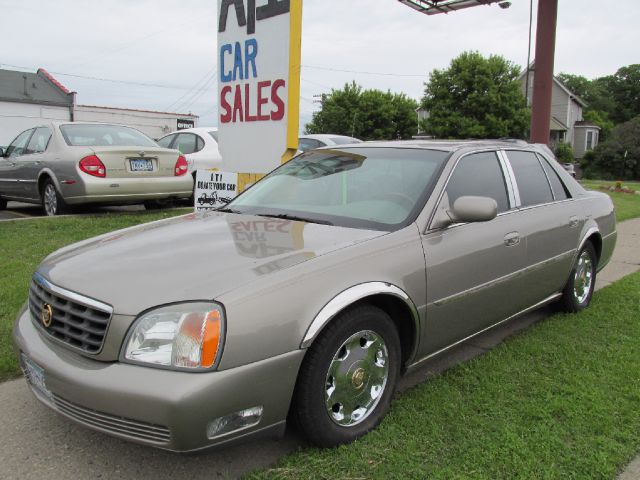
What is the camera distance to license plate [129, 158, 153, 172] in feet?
25.6

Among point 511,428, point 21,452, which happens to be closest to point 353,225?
point 511,428

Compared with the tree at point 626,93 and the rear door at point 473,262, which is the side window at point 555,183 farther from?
the tree at point 626,93

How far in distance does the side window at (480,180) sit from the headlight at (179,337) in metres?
1.73

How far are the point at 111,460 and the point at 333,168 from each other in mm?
2161

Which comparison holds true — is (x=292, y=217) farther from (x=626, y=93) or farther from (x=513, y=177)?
(x=626, y=93)

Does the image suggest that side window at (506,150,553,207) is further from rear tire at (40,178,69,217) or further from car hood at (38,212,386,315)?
rear tire at (40,178,69,217)

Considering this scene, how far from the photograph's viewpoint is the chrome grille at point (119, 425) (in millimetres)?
2092

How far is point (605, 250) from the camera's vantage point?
5129 mm

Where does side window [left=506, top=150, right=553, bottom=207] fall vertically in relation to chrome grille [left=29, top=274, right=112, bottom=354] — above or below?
above

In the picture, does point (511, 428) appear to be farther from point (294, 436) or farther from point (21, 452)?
point (21, 452)

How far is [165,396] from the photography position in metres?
Result: 2.04

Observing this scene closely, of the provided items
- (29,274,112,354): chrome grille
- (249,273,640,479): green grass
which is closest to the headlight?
(29,274,112,354): chrome grille

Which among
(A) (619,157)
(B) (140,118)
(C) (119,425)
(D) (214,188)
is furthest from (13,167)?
(A) (619,157)

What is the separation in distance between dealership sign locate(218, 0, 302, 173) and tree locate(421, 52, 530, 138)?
38164 mm
